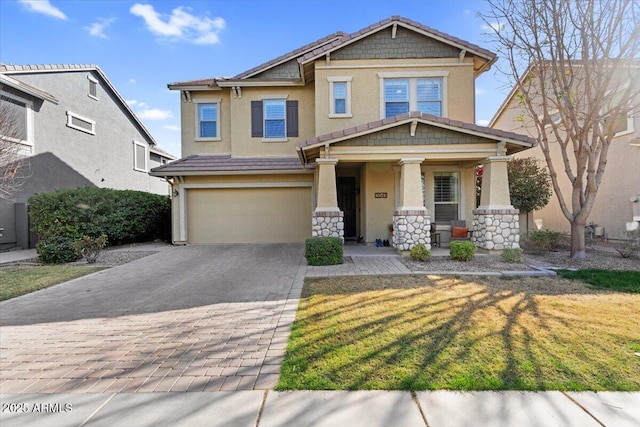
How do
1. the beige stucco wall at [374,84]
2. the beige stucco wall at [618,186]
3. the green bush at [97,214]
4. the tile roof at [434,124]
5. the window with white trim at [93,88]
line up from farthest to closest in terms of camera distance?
the window with white trim at [93,88] → the beige stucco wall at [374,84] → the beige stucco wall at [618,186] → the green bush at [97,214] → the tile roof at [434,124]

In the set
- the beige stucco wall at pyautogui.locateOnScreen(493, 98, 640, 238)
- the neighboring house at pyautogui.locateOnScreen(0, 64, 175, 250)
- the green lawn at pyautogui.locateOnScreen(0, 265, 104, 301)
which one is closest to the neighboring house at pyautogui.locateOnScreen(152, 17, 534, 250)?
the beige stucco wall at pyautogui.locateOnScreen(493, 98, 640, 238)

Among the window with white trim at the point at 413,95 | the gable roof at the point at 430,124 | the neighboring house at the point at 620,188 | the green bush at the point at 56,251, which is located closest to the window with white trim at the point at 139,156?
the green bush at the point at 56,251

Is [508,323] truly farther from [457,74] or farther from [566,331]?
[457,74]

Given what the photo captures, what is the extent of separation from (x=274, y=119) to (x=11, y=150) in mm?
9711

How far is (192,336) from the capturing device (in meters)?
4.24

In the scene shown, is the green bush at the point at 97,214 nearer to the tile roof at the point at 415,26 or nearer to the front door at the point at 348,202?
the front door at the point at 348,202

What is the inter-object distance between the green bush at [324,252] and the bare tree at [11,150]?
9.61 m

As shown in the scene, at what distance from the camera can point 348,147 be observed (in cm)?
993

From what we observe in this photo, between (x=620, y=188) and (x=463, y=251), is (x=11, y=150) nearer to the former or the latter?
(x=463, y=251)

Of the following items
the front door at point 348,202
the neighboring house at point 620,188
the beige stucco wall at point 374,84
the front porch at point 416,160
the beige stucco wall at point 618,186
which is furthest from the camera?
the front door at point 348,202

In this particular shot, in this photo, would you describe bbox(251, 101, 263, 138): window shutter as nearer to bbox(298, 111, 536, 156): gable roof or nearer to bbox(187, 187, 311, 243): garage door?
bbox(187, 187, 311, 243): garage door

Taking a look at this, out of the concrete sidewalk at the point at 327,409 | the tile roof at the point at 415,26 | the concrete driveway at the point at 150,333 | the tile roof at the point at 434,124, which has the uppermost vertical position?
the tile roof at the point at 415,26

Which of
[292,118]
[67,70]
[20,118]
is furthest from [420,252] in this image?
[67,70]

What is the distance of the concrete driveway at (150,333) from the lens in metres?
3.24
